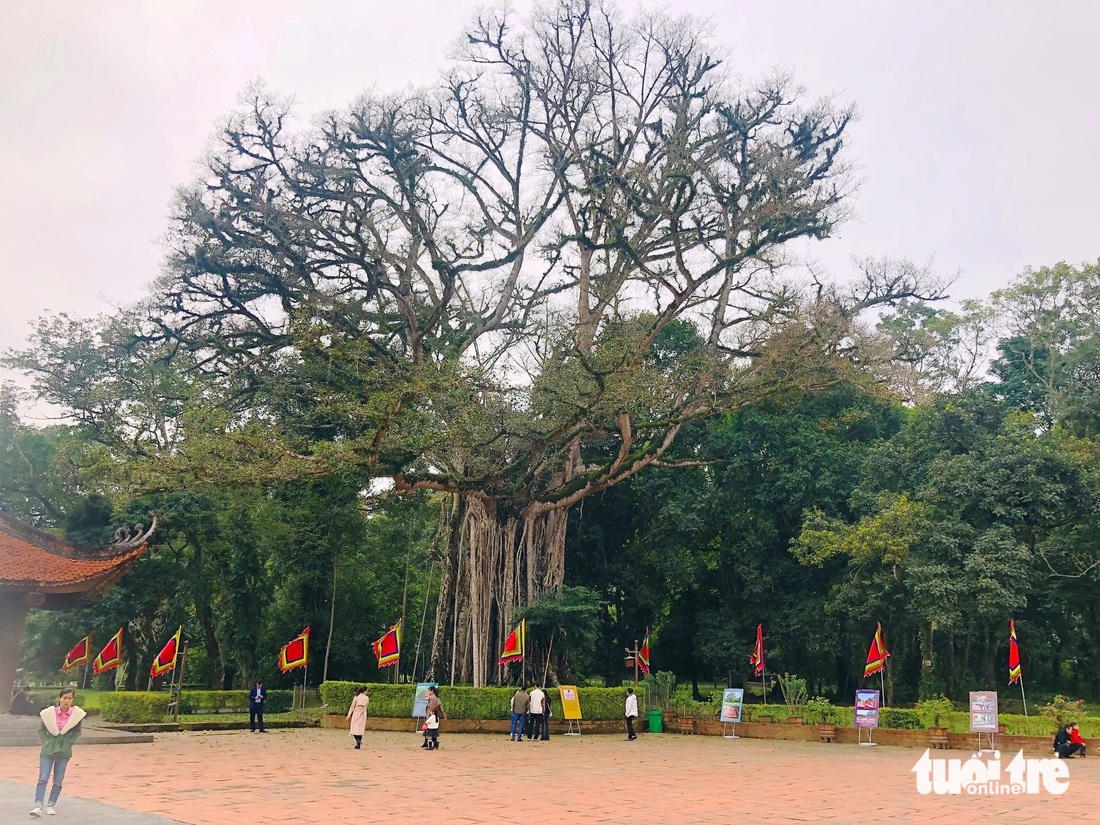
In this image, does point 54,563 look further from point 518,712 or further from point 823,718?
point 823,718

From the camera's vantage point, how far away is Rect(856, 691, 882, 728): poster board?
1582 centimetres

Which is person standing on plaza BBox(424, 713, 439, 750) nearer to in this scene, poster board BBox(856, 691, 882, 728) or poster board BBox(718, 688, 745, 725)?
poster board BBox(718, 688, 745, 725)

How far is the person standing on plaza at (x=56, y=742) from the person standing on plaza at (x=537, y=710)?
974 centimetres

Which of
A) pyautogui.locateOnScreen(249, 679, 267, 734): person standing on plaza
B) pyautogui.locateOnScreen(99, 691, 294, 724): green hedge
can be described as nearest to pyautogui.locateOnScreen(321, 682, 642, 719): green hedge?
pyautogui.locateOnScreen(249, 679, 267, 734): person standing on plaza

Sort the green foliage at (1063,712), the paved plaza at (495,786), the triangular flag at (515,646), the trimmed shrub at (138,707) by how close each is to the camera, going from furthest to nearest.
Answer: the triangular flag at (515,646), the trimmed shrub at (138,707), the green foliage at (1063,712), the paved plaza at (495,786)

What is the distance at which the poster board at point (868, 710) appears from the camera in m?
15.8

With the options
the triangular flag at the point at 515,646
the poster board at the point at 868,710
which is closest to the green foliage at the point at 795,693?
the poster board at the point at 868,710

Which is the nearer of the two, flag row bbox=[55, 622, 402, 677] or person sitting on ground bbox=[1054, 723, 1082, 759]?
person sitting on ground bbox=[1054, 723, 1082, 759]

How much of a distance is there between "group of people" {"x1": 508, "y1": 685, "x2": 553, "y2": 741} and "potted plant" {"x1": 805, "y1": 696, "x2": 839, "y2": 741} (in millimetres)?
5168

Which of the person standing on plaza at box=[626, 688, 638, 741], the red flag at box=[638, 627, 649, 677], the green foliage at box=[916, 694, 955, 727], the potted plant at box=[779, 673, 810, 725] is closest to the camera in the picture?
the green foliage at box=[916, 694, 955, 727]

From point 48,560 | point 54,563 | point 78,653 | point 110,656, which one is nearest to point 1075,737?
point 54,563

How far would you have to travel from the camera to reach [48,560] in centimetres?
1516

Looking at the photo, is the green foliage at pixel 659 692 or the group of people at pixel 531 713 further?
the green foliage at pixel 659 692

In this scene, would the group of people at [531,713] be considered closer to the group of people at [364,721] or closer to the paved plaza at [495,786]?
the paved plaza at [495,786]
